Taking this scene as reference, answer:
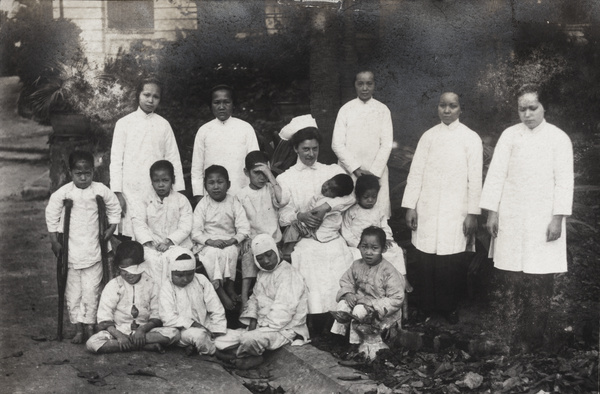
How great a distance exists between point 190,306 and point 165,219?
2.81 ft

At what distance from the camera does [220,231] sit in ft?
A: 18.5

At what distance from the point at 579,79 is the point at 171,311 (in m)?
4.41

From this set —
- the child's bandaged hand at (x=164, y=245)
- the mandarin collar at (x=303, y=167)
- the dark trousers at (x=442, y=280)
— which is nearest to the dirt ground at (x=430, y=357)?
the dark trousers at (x=442, y=280)

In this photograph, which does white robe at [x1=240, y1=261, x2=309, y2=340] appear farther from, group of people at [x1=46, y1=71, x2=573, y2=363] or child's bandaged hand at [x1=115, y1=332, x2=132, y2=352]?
child's bandaged hand at [x1=115, y1=332, x2=132, y2=352]

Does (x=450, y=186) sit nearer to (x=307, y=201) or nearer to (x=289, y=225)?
(x=307, y=201)

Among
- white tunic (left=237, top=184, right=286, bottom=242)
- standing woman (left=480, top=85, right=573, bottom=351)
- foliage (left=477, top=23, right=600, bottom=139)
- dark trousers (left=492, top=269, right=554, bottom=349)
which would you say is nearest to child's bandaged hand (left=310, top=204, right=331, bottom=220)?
white tunic (left=237, top=184, right=286, bottom=242)

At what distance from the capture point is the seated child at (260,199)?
5.64 m

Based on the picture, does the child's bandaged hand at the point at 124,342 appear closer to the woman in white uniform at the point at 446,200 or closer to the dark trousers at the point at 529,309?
the woman in white uniform at the point at 446,200

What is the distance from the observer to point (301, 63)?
7297 mm

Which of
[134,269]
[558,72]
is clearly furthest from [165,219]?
[558,72]

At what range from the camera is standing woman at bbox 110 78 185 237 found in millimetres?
5781

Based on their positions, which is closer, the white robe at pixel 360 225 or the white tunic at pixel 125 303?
the white tunic at pixel 125 303

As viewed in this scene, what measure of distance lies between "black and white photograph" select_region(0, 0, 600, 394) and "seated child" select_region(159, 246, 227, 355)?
2 centimetres

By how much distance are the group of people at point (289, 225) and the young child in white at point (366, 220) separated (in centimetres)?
1
